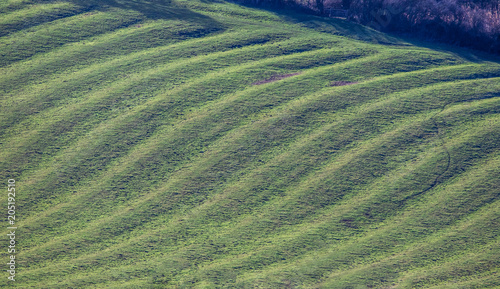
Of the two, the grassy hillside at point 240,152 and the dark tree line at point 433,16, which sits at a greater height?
the dark tree line at point 433,16

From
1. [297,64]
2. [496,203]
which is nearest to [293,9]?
[297,64]

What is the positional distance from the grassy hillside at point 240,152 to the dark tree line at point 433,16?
649 mm

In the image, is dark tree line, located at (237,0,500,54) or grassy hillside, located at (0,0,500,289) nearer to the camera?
grassy hillside, located at (0,0,500,289)

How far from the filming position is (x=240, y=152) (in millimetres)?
10805

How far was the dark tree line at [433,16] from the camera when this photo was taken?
1317 cm

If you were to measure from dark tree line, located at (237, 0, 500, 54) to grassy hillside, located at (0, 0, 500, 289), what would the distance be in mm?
649

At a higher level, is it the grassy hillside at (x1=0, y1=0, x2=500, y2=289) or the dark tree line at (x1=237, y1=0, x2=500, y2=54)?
the dark tree line at (x1=237, y1=0, x2=500, y2=54)

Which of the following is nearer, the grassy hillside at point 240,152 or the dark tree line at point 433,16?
the grassy hillside at point 240,152

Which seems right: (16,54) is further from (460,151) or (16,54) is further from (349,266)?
(460,151)

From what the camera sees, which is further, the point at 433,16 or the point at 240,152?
the point at 433,16

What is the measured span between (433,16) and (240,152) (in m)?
8.70

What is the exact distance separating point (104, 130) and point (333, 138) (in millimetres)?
6568

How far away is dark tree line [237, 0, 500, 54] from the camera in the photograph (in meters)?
13.2

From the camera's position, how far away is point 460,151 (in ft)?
35.3
